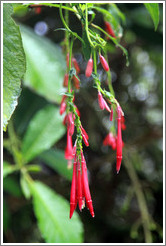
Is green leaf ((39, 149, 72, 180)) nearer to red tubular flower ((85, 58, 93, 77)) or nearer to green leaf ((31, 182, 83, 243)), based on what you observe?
green leaf ((31, 182, 83, 243))

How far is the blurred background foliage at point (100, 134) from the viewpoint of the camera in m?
1.09

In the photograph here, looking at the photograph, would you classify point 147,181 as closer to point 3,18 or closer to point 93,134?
point 93,134

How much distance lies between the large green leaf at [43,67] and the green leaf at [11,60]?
0.43 m

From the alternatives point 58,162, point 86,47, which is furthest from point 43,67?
point 86,47

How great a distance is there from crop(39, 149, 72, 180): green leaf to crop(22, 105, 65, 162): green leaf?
107 mm

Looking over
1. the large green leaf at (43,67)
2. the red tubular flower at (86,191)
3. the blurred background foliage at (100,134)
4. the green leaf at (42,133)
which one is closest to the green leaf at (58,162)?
the blurred background foliage at (100,134)

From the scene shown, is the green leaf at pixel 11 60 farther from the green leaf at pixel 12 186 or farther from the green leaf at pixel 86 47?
the green leaf at pixel 12 186

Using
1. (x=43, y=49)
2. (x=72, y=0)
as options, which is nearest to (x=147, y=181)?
(x=43, y=49)

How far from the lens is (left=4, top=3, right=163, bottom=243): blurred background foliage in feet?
3.57

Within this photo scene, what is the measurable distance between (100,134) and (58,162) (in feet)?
1.72

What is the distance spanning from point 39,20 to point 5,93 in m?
0.96

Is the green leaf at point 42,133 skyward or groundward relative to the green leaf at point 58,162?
skyward

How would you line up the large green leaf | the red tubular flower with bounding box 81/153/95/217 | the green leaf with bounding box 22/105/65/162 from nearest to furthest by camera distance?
the red tubular flower with bounding box 81/153/95/217
the large green leaf
the green leaf with bounding box 22/105/65/162

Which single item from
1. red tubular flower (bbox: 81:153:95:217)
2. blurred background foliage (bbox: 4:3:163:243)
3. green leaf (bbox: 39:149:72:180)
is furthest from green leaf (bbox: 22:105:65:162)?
red tubular flower (bbox: 81:153:95:217)
